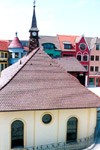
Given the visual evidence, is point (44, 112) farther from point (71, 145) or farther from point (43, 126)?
point (71, 145)

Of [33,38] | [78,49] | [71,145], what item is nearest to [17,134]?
[71,145]

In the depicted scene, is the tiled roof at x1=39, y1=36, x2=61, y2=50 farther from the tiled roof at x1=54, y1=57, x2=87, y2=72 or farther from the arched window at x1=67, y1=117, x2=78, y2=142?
the arched window at x1=67, y1=117, x2=78, y2=142

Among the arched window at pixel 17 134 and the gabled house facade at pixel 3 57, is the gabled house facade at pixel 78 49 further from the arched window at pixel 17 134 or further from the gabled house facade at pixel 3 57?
the arched window at pixel 17 134

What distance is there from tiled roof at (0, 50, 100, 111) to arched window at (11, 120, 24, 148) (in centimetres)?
170

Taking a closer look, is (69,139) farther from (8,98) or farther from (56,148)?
(8,98)

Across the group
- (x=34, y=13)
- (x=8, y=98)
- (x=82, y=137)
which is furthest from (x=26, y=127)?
(x=34, y=13)

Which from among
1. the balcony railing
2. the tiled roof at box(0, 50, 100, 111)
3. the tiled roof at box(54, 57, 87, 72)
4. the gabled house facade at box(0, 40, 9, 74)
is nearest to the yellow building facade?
the balcony railing

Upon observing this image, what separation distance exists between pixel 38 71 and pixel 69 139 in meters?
5.87

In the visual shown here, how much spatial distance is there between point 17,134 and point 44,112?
2.42 meters

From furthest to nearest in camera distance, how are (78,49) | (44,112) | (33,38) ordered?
(78,49), (33,38), (44,112)

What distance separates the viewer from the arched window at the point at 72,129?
11.9 m

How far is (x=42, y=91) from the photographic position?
11484mm

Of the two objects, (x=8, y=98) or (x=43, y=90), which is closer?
(x=8, y=98)

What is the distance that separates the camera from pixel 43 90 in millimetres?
11578
